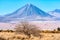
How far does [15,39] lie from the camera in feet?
134

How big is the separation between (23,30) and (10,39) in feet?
30.2

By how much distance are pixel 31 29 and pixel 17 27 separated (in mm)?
3013

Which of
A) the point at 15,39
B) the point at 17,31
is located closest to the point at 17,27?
the point at 17,31

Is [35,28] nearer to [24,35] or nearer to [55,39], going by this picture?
[24,35]

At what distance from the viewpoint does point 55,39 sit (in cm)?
4169

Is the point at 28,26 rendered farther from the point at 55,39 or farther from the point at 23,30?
the point at 55,39

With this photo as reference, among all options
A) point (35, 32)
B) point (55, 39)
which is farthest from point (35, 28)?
point (55, 39)

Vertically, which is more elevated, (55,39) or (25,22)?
(25,22)

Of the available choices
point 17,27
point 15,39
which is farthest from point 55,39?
point 17,27

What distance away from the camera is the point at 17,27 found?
163 ft

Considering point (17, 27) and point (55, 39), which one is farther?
point (17, 27)

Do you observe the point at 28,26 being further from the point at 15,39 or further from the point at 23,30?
the point at 15,39

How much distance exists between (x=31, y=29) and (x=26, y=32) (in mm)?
1174

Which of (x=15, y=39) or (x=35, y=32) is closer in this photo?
(x=15, y=39)
